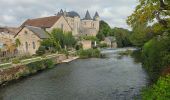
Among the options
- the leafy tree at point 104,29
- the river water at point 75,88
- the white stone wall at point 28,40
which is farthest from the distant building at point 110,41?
the river water at point 75,88

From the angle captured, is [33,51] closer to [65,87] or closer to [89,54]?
[89,54]

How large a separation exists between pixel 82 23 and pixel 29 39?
64.1 m

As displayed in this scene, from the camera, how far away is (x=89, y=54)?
5897 cm

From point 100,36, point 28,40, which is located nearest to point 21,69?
point 28,40

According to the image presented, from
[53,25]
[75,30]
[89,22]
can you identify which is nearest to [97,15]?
[89,22]

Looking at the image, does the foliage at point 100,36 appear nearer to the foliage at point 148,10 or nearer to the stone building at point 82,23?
the stone building at point 82,23

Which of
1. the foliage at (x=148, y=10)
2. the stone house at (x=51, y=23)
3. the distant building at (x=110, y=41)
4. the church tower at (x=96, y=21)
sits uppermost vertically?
A: the church tower at (x=96, y=21)

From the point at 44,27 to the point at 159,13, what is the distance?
49.3 meters

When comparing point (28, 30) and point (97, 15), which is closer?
point (28, 30)

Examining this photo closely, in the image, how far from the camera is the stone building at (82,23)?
9694cm

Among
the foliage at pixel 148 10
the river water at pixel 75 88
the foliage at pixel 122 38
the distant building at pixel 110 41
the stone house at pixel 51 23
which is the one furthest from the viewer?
the foliage at pixel 122 38

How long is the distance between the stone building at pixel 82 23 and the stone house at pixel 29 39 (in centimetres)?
3988

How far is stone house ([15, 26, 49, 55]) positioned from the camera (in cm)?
5184

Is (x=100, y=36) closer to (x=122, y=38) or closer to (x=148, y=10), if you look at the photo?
(x=122, y=38)
